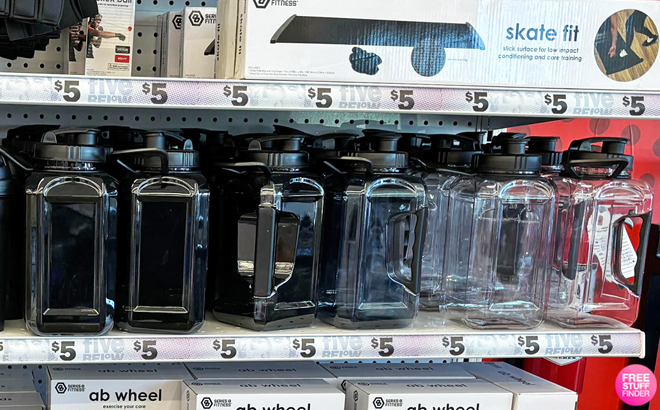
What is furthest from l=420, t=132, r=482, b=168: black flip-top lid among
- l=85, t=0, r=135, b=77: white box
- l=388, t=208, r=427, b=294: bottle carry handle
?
l=85, t=0, r=135, b=77: white box

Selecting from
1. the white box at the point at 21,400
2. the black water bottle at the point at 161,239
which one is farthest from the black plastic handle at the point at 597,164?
the white box at the point at 21,400

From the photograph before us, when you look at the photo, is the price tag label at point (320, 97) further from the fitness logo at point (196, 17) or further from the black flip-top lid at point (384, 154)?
the fitness logo at point (196, 17)

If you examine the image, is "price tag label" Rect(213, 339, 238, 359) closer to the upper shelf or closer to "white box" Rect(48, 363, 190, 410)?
"white box" Rect(48, 363, 190, 410)

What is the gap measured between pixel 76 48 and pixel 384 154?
68 cm

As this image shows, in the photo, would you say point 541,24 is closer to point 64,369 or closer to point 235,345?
point 235,345

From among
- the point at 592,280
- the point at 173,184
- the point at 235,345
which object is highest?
the point at 173,184

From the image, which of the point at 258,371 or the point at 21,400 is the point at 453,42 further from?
the point at 21,400

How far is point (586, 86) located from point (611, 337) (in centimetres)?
49

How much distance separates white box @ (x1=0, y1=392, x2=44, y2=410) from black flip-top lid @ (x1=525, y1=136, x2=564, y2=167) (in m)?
1.13

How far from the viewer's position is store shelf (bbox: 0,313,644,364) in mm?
1095

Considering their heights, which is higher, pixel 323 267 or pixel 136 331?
pixel 323 267

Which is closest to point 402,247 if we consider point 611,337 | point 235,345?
point 235,345

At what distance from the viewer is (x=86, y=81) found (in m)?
1.08

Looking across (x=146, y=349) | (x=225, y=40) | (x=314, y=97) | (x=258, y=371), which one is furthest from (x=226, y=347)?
(x=225, y=40)
